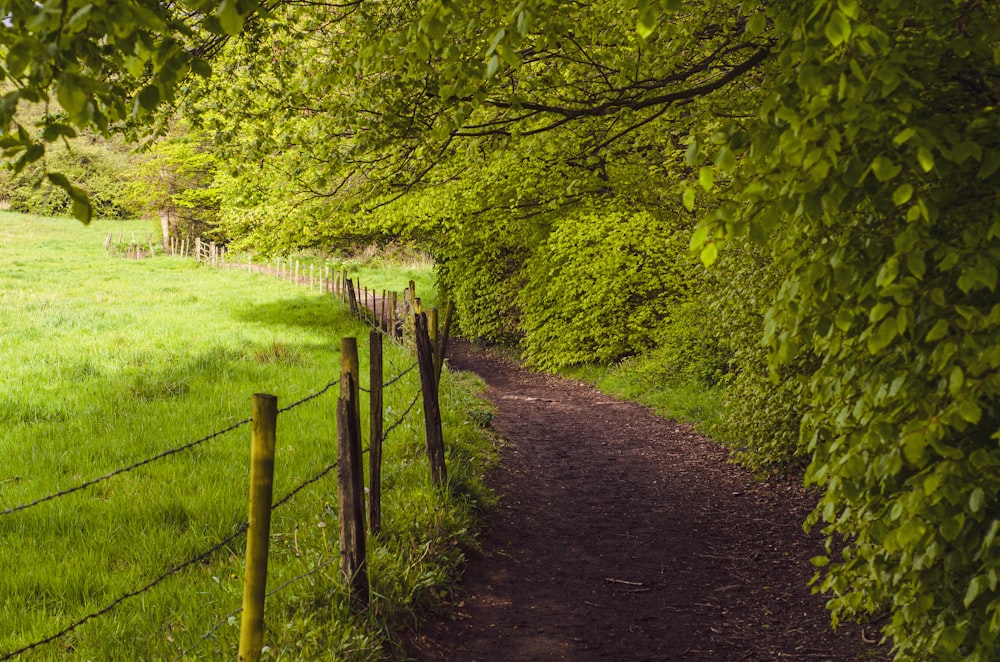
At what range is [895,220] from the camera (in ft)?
9.89

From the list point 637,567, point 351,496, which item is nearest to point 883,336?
point 351,496

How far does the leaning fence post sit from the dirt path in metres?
1.30

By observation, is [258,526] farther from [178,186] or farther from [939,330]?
[178,186]

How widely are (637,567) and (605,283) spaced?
10.4 metres

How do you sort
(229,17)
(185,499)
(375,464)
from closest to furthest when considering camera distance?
(229,17), (375,464), (185,499)

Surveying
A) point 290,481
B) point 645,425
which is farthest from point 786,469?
point 290,481

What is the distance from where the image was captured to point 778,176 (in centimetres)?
289

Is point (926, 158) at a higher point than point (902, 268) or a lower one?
higher

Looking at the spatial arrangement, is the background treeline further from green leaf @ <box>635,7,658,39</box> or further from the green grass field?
the green grass field

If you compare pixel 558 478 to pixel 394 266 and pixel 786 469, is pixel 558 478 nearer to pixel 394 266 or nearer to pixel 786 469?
pixel 786 469

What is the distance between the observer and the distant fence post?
5023 mm

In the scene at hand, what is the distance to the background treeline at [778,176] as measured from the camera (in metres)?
2.67

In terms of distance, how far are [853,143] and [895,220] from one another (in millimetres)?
431

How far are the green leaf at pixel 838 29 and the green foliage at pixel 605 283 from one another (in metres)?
12.9
